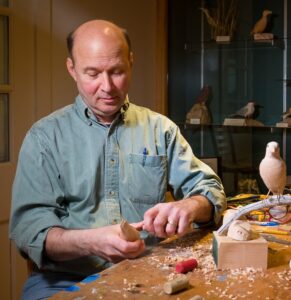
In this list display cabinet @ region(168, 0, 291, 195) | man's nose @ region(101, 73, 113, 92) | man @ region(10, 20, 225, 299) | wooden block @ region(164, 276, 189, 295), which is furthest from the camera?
display cabinet @ region(168, 0, 291, 195)

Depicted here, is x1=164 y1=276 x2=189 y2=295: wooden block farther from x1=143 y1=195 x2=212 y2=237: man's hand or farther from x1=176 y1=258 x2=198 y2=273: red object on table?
x1=143 y1=195 x2=212 y2=237: man's hand

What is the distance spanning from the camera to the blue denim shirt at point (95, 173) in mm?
1462

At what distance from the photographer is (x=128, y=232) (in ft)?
3.92

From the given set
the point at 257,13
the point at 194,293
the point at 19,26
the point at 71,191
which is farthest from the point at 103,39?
the point at 257,13

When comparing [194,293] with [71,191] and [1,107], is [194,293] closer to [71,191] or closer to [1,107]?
[71,191]

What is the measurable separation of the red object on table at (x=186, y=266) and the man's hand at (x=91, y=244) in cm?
12

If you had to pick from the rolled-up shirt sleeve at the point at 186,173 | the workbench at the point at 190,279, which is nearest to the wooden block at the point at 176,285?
the workbench at the point at 190,279

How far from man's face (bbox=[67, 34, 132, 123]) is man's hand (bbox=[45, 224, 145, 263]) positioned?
1.51 feet

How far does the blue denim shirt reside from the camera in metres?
1.46

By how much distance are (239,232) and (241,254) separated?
53 mm

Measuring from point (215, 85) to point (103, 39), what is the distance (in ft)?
7.20

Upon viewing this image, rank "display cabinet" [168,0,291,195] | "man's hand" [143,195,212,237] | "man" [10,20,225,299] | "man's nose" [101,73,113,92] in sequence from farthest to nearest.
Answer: "display cabinet" [168,0,291,195], "man's nose" [101,73,113,92], "man" [10,20,225,299], "man's hand" [143,195,212,237]

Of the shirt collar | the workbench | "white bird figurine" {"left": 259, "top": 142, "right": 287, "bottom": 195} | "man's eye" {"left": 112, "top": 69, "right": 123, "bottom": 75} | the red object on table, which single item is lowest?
the workbench

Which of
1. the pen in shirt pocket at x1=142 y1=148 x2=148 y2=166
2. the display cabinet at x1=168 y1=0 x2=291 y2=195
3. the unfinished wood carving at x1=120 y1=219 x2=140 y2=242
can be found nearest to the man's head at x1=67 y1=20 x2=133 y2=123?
the pen in shirt pocket at x1=142 y1=148 x2=148 y2=166
